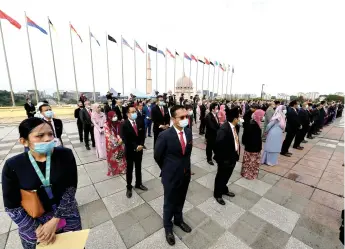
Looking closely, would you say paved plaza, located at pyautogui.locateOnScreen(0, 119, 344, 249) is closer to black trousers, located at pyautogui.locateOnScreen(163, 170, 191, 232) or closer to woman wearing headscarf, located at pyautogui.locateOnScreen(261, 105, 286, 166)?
black trousers, located at pyautogui.locateOnScreen(163, 170, 191, 232)

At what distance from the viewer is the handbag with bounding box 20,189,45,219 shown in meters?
1.35

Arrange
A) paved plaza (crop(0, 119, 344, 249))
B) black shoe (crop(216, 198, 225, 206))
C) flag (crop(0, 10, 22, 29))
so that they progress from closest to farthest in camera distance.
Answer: paved plaza (crop(0, 119, 344, 249)), black shoe (crop(216, 198, 225, 206)), flag (crop(0, 10, 22, 29))

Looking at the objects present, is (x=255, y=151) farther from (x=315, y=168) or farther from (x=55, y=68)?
(x=55, y=68)

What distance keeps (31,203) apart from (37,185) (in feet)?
0.51

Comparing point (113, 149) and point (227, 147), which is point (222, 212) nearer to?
point (227, 147)

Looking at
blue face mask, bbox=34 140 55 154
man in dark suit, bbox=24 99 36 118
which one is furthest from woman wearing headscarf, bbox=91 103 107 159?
man in dark suit, bbox=24 99 36 118

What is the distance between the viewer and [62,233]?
1507mm

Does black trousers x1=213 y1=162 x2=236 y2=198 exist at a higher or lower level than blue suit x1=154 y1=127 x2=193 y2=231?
lower

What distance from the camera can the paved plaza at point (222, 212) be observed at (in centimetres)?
252

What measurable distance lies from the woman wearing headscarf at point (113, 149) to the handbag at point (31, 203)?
297 cm

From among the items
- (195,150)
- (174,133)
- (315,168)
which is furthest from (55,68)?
(315,168)

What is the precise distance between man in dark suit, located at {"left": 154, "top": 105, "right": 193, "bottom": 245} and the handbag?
4.60ft

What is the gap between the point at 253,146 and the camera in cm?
429

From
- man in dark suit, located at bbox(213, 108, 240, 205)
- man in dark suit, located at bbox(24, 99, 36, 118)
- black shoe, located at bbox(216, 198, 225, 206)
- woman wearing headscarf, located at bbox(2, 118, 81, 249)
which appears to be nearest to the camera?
woman wearing headscarf, located at bbox(2, 118, 81, 249)
